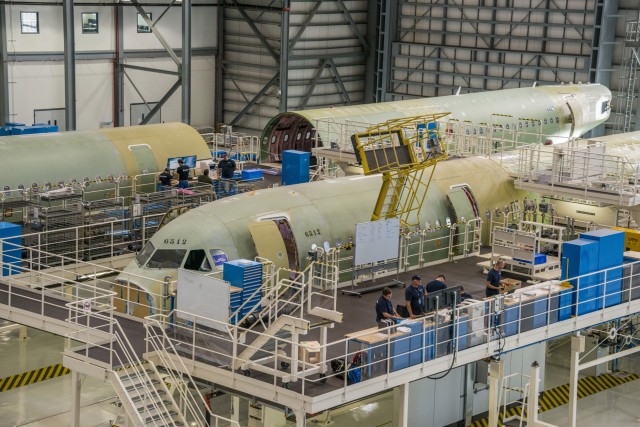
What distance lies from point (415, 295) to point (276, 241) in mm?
4738

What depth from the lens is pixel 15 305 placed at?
30.9 m

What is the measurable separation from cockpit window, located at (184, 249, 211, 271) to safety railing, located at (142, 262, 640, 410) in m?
2.01

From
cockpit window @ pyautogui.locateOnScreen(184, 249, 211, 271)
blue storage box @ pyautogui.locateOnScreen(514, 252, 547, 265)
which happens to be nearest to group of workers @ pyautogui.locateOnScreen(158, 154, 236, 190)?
cockpit window @ pyautogui.locateOnScreen(184, 249, 211, 271)

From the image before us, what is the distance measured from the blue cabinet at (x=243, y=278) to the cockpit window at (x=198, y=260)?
6.88ft

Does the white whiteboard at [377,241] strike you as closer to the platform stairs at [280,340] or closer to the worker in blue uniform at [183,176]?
the platform stairs at [280,340]

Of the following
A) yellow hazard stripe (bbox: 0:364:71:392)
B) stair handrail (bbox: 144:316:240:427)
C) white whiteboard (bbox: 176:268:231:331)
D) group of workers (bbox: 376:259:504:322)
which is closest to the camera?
stair handrail (bbox: 144:316:240:427)

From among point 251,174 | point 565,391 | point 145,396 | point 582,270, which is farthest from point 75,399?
point 251,174

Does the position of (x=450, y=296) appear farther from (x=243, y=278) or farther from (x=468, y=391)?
(x=468, y=391)

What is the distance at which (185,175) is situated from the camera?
4419 centimetres

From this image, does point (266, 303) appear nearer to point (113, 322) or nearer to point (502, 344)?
point (113, 322)

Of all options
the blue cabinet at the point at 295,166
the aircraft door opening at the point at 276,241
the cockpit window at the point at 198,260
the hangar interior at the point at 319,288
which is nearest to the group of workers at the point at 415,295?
the hangar interior at the point at 319,288

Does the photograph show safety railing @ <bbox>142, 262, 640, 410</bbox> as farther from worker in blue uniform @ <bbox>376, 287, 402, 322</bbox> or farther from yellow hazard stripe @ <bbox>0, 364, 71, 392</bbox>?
yellow hazard stripe @ <bbox>0, 364, 71, 392</bbox>

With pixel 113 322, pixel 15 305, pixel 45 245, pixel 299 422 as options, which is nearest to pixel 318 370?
pixel 299 422

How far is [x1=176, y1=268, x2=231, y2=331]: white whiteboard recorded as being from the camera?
26.5 m
